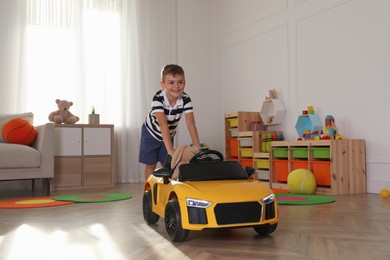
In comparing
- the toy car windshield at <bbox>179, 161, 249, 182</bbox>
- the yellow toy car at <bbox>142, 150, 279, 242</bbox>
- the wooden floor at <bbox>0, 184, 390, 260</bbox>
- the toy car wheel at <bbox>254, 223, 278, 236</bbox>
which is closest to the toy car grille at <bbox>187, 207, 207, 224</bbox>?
the yellow toy car at <bbox>142, 150, 279, 242</bbox>

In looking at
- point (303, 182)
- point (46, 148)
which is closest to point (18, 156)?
point (46, 148)

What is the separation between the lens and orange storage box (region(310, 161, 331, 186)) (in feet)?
14.5

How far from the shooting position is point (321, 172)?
449 cm

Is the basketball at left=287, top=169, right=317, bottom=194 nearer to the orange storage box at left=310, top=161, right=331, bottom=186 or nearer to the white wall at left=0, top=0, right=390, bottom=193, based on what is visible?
the orange storage box at left=310, top=161, right=331, bottom=186

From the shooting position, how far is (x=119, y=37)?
257 inches

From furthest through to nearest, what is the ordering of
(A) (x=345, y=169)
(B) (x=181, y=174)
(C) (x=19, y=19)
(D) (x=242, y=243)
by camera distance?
1. (C) (x=19, y=19)
2. (A) (x=345, y=169)
3. (B) (x=181, y=174)
4. (D) (x=242, y=243)

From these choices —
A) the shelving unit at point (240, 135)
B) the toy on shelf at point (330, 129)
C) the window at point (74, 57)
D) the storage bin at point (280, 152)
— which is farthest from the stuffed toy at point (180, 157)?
the window at point (74, 57)

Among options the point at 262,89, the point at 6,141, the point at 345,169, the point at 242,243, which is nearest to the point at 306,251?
the point at 242,243

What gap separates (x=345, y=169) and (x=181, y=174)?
104 inches

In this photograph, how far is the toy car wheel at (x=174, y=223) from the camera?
209 centimetres

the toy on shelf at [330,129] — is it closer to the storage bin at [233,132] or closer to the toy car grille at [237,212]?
the storage bin at [233,132]

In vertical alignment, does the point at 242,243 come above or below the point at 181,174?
below

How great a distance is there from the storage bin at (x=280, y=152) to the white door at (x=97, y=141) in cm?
216

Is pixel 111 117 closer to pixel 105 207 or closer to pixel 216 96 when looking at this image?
pixel 216 96
